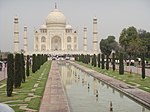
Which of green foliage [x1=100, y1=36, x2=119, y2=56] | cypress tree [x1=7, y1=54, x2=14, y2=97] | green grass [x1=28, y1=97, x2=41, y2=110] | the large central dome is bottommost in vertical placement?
green grass [x1=28, y1=97, x2=41, y2=110]

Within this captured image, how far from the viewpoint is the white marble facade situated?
160ft

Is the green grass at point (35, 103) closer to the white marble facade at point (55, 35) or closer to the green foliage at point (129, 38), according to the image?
the green foliage at point (129, 38)

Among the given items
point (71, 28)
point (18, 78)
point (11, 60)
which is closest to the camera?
point (11, 60)

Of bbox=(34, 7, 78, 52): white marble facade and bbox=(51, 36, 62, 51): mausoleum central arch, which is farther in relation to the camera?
bbox=(51, 36, 62, 51): mausoleum central arch

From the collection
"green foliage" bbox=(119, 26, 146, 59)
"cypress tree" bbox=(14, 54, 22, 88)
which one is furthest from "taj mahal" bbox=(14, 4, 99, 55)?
"cypress tree" bbox=(14, 54, 22, 88)

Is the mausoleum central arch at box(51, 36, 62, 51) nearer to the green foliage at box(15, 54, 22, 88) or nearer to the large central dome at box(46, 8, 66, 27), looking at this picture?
the large central dome at box(46, 8, 66, 27)

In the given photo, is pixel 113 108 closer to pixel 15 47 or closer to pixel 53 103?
pixel 53 103

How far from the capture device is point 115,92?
29.6 feet

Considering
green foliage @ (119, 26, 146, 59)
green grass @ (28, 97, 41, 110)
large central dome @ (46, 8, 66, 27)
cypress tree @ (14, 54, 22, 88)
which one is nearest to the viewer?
green grass @ (28, 97, 41, 110)

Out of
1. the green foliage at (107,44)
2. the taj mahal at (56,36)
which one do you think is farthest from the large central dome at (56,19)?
the green foliage at (107,44)

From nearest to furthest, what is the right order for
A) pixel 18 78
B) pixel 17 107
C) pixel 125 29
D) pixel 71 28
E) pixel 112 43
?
pixel 17 107 → pixel 18 78 → pixel 125 29 → pixel 112 43 → pixel 71 28

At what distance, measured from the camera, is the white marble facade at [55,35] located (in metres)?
48.9

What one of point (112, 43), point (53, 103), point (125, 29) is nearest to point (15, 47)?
point (112, 43)

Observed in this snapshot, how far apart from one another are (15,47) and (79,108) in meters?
39.2
